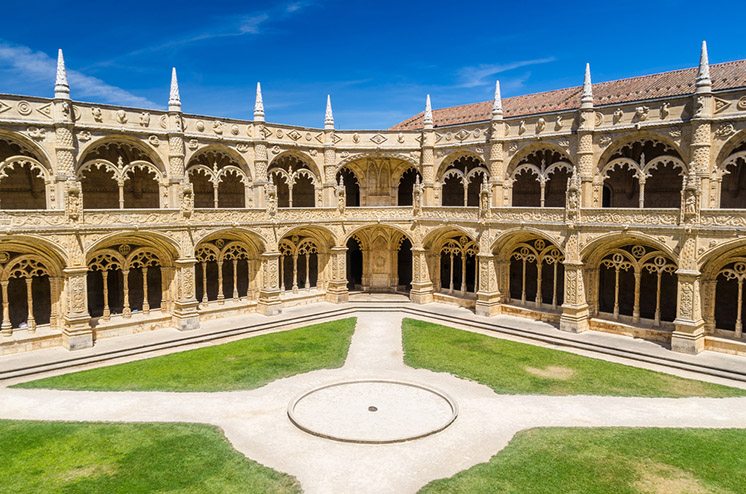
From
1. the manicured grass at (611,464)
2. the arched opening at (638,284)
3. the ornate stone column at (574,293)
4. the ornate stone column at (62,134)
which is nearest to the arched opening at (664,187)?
the arched opening at (638,284)

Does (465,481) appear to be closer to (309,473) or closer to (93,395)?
(309,473)

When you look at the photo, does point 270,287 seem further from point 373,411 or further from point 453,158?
point 373,411

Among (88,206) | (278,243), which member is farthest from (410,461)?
(88,206)

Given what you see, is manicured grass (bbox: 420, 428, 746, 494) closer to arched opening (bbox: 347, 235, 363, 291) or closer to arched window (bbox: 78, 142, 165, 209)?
arched window (bbox: 78, 142, 165, 209)

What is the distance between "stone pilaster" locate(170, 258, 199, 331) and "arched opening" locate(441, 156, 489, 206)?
1652 cm

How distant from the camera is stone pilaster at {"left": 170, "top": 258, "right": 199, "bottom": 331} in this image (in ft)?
88.3

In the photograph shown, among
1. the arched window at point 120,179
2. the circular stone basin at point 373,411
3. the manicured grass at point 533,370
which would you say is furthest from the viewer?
the arched window at point 120,179

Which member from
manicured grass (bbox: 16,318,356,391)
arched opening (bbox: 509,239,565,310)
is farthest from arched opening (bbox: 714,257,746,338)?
manicured grass (bbox: 16,318,356,391)

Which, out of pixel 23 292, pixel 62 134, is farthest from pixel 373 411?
pixel 23 292

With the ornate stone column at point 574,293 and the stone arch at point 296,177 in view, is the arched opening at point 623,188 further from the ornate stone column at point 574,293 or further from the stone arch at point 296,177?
the stone arch at point 296,177

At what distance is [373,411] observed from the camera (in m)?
16.3

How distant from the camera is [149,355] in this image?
2316 cm

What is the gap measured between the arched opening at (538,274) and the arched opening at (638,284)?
244cm

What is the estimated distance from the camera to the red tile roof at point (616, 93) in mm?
26375
